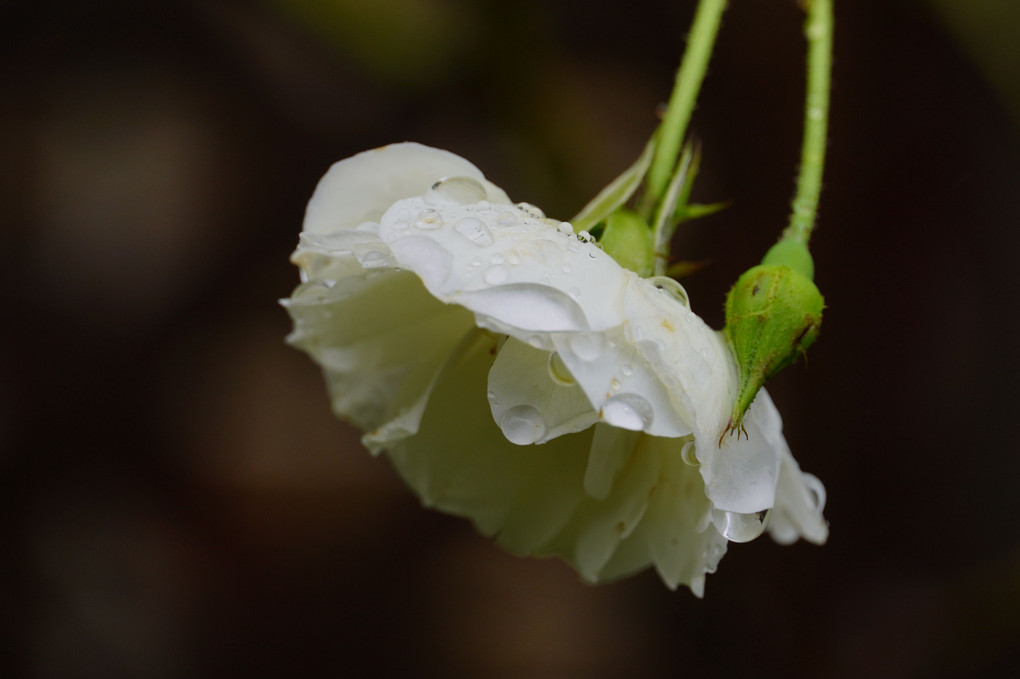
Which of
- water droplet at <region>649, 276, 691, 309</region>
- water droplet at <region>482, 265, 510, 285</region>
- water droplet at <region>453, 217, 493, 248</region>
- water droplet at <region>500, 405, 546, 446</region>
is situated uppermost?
water droplet at <region>453, 217, 493, 248</region>

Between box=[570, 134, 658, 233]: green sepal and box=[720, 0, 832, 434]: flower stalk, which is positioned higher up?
box=[570, 134, 658, 233]: green sepal

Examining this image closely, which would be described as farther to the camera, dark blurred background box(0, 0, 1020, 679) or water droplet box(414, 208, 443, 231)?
dark blurred background box(0, 0, 1020, 679)

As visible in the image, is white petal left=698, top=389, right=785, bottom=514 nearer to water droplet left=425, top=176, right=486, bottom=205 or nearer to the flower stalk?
the flower stalk

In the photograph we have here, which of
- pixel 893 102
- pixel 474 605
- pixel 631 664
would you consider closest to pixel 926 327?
pixel 893 102

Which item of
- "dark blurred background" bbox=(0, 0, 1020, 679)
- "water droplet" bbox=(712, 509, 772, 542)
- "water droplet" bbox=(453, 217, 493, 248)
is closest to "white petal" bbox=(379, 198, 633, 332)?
"water droplet" bbox=(453, 217, 493, 248)

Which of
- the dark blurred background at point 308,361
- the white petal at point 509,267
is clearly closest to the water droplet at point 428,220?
the white petal at point 509,267

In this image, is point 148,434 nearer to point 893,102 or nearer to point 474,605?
point 474,605

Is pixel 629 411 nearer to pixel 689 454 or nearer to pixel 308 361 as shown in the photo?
pixel 689 454
